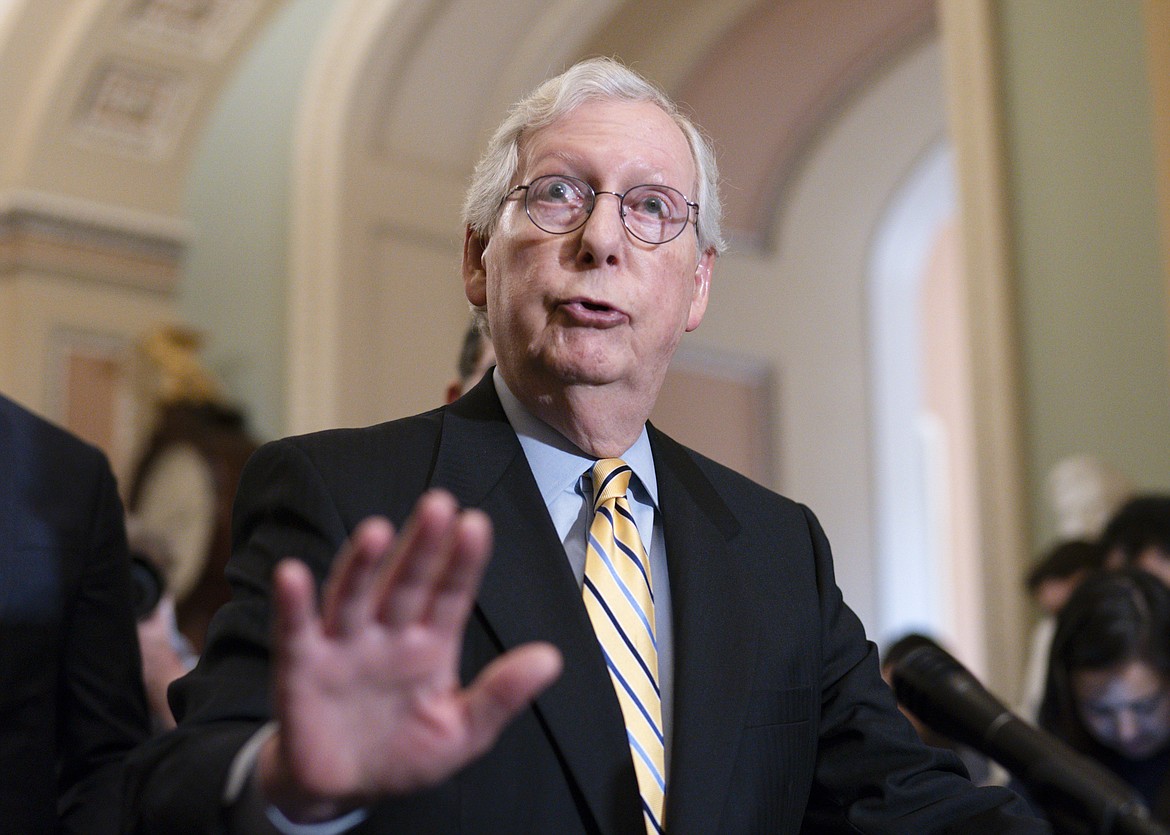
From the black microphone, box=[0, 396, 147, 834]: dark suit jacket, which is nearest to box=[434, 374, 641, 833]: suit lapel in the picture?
the black microphone

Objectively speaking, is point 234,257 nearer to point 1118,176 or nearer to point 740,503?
point 1118,176

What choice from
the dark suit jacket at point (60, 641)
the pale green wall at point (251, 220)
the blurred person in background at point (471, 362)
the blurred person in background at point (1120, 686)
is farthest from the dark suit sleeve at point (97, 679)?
the pale green wall at point (251, 220)

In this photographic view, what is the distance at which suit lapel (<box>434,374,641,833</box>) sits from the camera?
1462mm

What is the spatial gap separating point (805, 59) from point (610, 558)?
681 cm

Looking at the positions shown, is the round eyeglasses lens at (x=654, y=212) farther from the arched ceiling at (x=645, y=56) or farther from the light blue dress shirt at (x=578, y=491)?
the arched ceiling at (x=645, y=56)

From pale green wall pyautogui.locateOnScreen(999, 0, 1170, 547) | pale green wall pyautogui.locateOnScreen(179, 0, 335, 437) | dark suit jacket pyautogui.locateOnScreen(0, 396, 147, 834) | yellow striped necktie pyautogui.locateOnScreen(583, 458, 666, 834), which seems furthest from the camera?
pale green wall pyautogui.locateOnScreen(179, 0, 335, 437)

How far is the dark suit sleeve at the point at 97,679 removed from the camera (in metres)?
2.10

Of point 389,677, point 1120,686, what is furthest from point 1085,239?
point 389,677

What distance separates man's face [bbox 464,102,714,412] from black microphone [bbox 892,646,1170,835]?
Result: 1.67 feet

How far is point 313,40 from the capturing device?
8047 mm

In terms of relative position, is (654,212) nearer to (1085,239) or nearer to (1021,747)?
(1021,747)

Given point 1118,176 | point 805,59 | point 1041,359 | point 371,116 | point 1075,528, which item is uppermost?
point 805,59

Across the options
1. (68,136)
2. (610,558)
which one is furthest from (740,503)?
(68,136)

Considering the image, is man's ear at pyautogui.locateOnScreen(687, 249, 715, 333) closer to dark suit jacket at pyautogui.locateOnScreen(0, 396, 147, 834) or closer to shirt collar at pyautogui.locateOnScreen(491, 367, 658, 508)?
shirt collar at pyautogui.locateOnScreen(491, 367, 658, 508)
